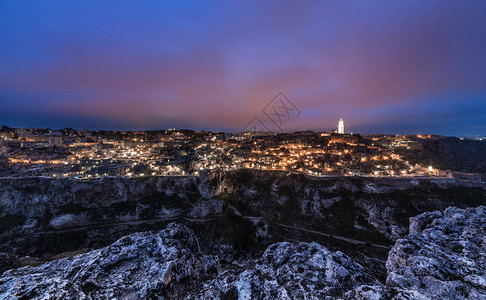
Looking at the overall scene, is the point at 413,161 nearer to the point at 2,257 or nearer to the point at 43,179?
the point at 2,257

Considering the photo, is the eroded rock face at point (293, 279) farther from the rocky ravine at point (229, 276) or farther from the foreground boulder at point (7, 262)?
the foreground boulder at point (7, 262)

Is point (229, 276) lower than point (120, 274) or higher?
lower

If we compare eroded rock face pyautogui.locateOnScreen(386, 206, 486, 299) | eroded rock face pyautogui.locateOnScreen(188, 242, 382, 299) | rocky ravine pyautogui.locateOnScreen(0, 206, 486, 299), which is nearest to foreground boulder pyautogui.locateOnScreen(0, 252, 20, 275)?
rocky ravine pyautogui.locateOnScreen(0, 206, 486, 299)

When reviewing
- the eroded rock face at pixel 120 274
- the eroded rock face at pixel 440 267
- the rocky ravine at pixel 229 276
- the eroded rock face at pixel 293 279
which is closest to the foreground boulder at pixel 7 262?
the eroded rock face at pixel 120 274

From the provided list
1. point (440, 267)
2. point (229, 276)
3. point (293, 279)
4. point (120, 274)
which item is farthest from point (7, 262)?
point (440, 267)

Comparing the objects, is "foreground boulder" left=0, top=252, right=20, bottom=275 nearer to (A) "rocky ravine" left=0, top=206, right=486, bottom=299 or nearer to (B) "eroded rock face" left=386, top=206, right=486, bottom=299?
(A) "rocky ravine" left=0, top=206, right=486, bottom=299

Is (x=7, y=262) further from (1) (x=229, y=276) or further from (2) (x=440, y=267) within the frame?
(2) (x=440, y=267)

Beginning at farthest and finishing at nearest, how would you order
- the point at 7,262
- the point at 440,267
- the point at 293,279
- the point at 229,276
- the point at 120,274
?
the point at 7,262 < the point at 293,279 < the point at 440,267 < the point at 229,276 < the point at 120,274
